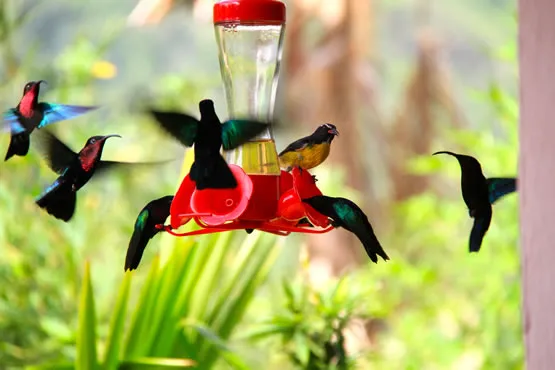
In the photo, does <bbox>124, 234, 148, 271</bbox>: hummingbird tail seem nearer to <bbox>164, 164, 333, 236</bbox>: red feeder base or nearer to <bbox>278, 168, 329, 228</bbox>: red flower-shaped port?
<bbox>164, 164, 333, 236</bbox>: red feeder base

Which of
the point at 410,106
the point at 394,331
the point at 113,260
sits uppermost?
the point at 410,106

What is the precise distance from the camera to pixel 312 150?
122 centimetres

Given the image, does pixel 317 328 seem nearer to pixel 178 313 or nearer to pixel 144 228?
pixel 178 313

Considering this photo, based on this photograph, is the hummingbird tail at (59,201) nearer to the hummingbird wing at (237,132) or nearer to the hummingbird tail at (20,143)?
the hummingbird tail at (20,143)

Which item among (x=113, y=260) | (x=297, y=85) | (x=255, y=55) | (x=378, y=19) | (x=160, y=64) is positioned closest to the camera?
(x=255, y=55)

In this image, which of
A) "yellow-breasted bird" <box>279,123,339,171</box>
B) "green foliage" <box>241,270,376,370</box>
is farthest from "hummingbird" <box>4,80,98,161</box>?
"green foliage" <box>241,270,376,370</box>

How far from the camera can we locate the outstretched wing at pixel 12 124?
4.04 feet

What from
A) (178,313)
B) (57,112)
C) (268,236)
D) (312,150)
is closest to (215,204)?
(312,150)

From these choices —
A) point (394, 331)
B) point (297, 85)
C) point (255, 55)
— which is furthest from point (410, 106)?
point (255, 55)

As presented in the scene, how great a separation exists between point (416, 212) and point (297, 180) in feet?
10.3

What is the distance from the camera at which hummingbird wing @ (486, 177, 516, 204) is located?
114 centimetres

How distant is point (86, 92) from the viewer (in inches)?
145

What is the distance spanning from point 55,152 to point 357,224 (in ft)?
1.50

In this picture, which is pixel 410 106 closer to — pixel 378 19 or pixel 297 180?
pixel 378 19
